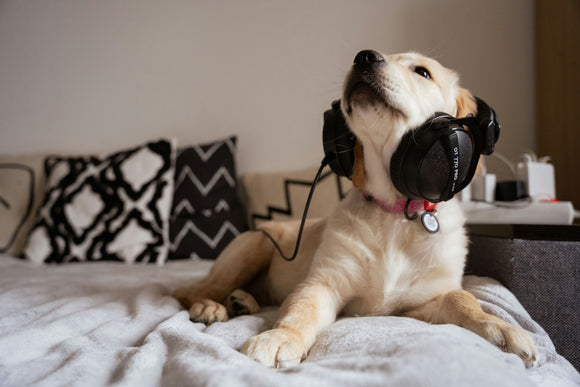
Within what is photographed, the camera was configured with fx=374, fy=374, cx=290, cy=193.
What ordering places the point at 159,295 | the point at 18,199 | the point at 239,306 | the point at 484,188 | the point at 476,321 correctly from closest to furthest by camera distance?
the point at 476,321
the point at 239,306
the point at 159,295
the point at 484,188
the point at 18,199

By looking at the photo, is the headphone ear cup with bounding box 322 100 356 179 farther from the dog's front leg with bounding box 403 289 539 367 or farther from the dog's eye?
the dog's front leg with bounding box 403 289 539 367

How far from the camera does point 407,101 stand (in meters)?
0.93

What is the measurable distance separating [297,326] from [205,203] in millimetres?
1566

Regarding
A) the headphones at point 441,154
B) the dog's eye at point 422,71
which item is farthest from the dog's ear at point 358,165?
the dog's eye at point 422,71

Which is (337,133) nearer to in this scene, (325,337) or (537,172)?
(325,337)

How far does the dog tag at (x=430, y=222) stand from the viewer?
971 mm

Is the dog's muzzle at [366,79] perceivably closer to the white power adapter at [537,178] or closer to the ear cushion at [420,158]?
the ear cushion at [420,158]

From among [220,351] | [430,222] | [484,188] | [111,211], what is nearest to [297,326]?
[220,351]

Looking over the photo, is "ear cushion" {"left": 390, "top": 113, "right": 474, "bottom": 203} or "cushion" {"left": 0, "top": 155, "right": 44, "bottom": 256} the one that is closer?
"ear cushion" {"left": 390, "top": 113, "right": 474, "bottom": 203}

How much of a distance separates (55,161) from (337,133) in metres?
2.27

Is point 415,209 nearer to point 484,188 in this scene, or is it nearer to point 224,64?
point 484,188

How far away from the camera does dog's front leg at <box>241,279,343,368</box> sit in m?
0.70

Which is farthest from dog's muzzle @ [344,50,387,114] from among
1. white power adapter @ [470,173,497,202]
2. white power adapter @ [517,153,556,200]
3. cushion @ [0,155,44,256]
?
cushion @ [0,155,44,256]

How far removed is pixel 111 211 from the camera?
226 centimetres
